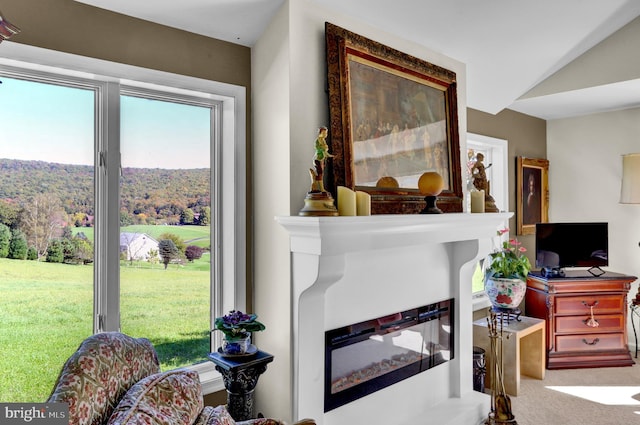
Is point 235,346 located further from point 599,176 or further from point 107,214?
point 599,176

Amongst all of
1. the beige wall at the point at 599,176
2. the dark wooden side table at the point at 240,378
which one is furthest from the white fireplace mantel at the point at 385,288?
the beige wall at the point at 599,176

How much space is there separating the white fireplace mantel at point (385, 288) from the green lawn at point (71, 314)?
62 cm

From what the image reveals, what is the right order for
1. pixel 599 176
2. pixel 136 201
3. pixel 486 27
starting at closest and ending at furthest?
pixel 136 201, pixel 486 27, pixel 599 176

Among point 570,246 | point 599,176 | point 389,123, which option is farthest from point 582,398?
point 389,123

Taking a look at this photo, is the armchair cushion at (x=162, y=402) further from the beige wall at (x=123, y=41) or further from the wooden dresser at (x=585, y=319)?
the wooden dresser at (x=585, y=319)

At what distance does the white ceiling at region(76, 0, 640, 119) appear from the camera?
209 cm

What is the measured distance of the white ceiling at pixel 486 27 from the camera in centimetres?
209

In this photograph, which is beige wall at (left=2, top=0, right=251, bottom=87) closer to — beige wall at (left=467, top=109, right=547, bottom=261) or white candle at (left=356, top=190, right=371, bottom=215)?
white candle at (left=356, top=190, right=371, bottom=215)

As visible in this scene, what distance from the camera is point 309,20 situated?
7.08 ft

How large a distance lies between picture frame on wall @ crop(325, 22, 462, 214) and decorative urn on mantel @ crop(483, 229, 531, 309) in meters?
1.04

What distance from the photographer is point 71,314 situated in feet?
6.45

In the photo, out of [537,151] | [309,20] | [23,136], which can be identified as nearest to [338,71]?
[309,20]

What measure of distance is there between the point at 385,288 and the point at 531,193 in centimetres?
289

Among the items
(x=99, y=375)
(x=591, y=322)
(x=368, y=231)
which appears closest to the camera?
(x=99, y=375)
